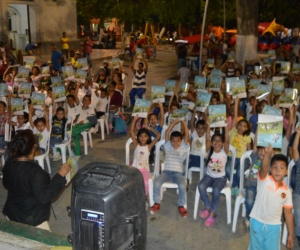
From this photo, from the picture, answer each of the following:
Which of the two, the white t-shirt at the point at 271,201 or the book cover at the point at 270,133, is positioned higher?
the book cover at the point at 270,133

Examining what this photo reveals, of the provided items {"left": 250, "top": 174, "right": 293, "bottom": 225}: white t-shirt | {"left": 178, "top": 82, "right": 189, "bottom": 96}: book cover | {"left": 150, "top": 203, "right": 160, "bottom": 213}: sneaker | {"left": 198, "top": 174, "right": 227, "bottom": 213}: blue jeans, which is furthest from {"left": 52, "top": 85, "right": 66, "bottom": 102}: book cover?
{"left": 250, "top": 174, "right": 293, "bottom": 225}: white t-shirt

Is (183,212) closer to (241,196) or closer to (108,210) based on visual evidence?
(241,196)

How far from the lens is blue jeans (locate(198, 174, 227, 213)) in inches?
221

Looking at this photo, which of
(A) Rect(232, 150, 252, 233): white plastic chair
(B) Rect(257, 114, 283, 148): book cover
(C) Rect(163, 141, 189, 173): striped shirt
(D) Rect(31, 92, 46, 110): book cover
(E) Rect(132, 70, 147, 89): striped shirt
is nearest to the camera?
(B) Rect(257, 114, 283, 148): book cover

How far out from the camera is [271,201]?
4094 millimetres

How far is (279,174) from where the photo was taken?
13.4 ft

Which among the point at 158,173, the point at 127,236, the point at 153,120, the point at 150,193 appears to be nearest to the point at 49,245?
the point at 127,236

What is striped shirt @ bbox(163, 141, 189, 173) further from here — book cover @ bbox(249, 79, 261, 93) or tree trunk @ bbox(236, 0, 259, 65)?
tree trunk @ bbox(236, 0, 259, 65)

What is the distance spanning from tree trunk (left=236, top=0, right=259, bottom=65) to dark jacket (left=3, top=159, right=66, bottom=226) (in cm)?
1316

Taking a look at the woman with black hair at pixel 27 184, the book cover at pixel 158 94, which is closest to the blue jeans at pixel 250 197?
the woman with black hair at pixel 27 184

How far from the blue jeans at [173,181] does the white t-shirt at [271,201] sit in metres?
1.80

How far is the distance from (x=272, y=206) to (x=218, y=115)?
225cm

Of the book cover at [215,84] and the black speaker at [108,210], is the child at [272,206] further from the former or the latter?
the book cover at [215,84]

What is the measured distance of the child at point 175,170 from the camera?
5867 mm
